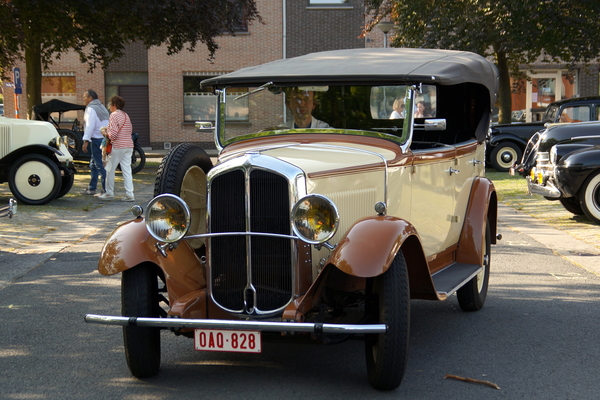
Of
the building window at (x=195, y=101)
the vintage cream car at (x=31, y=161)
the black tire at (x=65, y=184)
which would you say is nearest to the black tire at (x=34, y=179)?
the vintage cream car at (x=31, y=161)

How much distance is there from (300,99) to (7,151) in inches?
352

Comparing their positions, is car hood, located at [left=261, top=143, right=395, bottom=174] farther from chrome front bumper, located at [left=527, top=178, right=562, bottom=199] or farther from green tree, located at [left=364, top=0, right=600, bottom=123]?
green tree, located at [left=364, top=0, right=600, bottom=123]

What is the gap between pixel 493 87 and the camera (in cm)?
677

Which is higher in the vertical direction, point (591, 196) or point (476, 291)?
point (591, 196)

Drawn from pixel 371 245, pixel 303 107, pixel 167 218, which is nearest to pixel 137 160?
pixel 303 107

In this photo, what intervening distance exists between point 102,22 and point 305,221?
623 inches

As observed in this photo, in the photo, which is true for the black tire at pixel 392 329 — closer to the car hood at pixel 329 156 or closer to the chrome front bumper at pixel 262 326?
the chrome front bumper at pixel 262 326

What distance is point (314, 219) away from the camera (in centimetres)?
406

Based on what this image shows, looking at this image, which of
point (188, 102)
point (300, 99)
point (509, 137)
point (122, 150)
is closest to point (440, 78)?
point (300, 99)

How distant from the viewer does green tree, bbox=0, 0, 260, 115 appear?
16.8 metres

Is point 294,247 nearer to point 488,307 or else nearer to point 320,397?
point 320,397

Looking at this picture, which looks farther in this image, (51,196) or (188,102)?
(188,102)

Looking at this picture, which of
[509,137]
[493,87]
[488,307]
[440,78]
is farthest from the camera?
[509,137]

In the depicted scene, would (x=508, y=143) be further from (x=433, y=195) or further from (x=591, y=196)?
(x=433, y=195)
